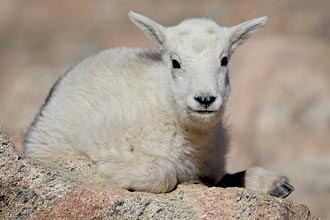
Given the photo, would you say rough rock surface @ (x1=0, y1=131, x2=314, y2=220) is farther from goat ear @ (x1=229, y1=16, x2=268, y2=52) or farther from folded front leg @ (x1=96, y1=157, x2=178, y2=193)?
goat ear @ (x1=229, y1=16, x2=268, y2=52)

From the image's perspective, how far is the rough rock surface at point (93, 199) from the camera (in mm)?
5934

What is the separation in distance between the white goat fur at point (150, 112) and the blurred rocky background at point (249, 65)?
6.96 feet

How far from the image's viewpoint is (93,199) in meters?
6.01

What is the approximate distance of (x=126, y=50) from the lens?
7672mm

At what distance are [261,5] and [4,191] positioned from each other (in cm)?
1394

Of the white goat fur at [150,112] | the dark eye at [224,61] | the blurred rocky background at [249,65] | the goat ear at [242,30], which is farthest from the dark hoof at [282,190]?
the blurred rocky background at [249,65]

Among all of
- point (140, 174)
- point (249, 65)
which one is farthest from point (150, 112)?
point (249, 65)

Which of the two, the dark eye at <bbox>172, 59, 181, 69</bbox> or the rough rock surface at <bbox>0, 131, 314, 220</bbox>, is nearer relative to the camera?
the rough rock surface at <bbox>0, 131, 314, 220</bbox>

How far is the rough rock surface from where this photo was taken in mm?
5934

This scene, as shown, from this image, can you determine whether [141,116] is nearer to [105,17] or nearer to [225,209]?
[225,209]

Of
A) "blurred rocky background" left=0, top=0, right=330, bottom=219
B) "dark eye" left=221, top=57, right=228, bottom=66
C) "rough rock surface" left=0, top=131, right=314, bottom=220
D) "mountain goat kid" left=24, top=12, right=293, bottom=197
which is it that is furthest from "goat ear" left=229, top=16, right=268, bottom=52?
"blurred rocky background" left=0, top=0, right=330, bottom=219

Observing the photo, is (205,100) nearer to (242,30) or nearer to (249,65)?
(242,30)

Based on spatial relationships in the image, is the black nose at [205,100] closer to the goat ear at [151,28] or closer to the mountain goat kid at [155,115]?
the mountain goat kid at [155,115]

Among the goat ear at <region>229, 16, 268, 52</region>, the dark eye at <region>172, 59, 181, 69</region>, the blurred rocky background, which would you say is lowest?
the blurred rocky background
